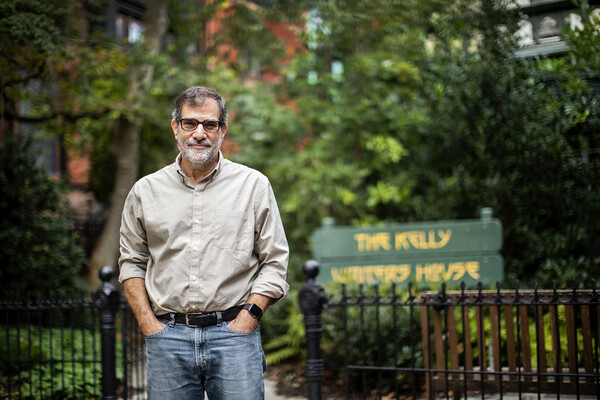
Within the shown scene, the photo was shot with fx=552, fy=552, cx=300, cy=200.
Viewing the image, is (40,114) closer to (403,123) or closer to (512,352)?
(403,123)

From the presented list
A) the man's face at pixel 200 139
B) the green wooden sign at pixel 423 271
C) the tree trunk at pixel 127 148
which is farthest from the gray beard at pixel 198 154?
the tree trunk at pixel 127 148

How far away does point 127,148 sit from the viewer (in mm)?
8555

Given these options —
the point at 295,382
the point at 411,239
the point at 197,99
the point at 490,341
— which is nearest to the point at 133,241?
the point at 197,99

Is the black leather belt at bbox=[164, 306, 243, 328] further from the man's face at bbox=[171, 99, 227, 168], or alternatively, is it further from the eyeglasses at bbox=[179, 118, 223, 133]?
the eyeglasses at bbox=[179, 118, 223, 133]

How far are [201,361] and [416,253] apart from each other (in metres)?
4.06

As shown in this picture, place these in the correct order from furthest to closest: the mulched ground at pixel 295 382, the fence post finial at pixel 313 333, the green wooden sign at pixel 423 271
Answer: the mulched ground at pixel 295 382
the green wooden sign at pixel 423 271
the fence post finial at pixel 313 333

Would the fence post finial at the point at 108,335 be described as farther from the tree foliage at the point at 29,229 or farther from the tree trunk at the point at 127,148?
the tree trunk at the point at 127,148

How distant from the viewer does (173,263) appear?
97.8 inches

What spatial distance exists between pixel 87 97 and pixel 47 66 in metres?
1.22

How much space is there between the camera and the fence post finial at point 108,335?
175 inches

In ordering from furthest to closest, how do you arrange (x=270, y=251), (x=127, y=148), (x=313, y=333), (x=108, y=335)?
(x=127, y=148) → (x=108, y=335) → (x=313, y=333) → (x=270, y=251)

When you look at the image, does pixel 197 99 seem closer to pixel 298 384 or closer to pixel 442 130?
pixel 298 384

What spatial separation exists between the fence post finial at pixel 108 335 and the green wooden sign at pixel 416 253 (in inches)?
105

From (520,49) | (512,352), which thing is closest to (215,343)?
(512,352)
